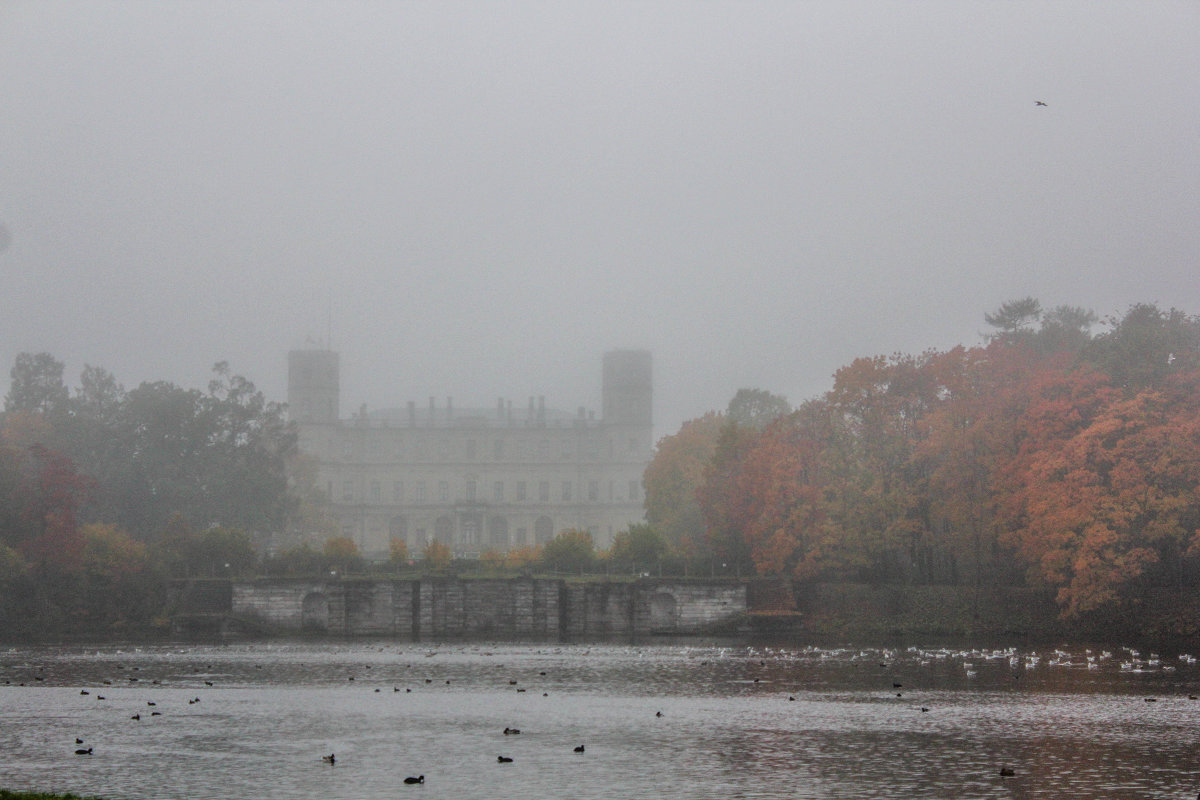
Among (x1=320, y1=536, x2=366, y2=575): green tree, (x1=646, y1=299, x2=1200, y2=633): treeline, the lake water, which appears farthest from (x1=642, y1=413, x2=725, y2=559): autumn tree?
the lake water

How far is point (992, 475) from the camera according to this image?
5319cm

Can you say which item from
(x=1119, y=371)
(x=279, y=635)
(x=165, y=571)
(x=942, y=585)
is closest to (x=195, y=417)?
(x=165, y=571)

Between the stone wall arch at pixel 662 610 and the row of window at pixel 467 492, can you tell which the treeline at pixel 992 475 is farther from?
the row of window at pixel 467 492

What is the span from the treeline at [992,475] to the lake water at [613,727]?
7.80 m

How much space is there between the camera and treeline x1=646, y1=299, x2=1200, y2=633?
46.9 meters

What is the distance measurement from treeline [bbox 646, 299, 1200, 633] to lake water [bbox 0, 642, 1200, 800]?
780cm

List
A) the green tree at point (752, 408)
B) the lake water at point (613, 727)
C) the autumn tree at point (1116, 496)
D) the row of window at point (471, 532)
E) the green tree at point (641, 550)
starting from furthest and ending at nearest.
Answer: the row of window at point (471, 532), the green tree at point (752, 408), the green tree at point (641, 550), the autumn tree at point (1116, 496), the lake water at point (613, 727)

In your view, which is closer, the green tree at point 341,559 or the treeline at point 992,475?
the treeline at point 992,475

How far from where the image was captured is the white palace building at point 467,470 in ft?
407

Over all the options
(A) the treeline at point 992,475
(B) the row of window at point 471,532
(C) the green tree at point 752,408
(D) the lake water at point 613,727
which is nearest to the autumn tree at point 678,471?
(C) the green tree at point 752,408

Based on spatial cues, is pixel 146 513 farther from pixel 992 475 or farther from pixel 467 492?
pixel 467 492

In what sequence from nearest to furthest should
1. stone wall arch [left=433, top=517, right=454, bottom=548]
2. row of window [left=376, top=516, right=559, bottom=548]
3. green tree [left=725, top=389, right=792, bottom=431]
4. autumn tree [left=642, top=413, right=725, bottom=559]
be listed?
1. autumn tree [left=642, top=413, right=725, bottom=559]
2. green tree [left=725, top=389, right=792, bottom=431]
3. row of window [left=376, top=516, right=559, bottom=548]
4. stone wall arch [left=433, top=517, right=454, bottom=548]

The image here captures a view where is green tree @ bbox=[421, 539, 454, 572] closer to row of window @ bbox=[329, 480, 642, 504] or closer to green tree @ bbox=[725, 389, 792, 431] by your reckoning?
green tree @ bbox=[725, 389, 792, 431]

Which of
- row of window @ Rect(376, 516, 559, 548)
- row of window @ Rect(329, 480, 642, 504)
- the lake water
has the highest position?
row of window @ Rect(329, 480, 642, 504)
